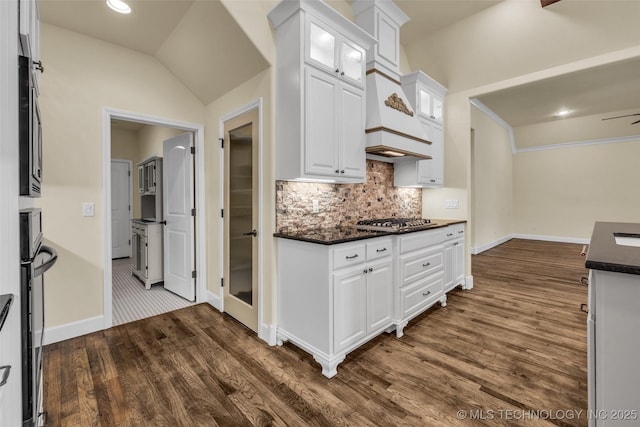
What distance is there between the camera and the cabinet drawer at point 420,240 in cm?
274

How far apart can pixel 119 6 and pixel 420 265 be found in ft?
12.1

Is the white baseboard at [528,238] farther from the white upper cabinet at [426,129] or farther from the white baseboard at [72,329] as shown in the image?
the white baseboard at [72,329]

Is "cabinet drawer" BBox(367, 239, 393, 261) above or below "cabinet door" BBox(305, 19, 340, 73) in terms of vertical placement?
below

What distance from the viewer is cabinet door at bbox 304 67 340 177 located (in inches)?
92.0

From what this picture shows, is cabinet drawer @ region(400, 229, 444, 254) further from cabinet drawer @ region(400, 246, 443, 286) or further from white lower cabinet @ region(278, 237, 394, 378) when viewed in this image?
white lower cabinet @ region(278, 237, 394, 378)

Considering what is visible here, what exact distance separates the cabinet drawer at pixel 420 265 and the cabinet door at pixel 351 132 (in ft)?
3.23

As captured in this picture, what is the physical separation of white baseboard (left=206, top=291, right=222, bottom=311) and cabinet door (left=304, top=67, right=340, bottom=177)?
199 centimetres

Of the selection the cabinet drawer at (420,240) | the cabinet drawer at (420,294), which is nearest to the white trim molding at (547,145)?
the cabinet drawer at (420,240)

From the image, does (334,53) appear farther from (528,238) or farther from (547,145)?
(528,238)

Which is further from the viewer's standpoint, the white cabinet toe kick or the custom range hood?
the custom range hood

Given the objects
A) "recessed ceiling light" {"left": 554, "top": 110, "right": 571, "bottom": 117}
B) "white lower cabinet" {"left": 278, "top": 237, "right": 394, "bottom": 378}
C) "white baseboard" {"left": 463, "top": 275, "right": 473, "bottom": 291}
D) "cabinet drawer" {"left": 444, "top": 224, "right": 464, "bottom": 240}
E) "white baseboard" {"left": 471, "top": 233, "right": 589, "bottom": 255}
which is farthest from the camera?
"white baseboard" {"left": 471, "top": 233, "right": 589, "bottom": 255}

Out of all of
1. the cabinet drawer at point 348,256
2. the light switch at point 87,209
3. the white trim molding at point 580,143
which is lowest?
the cabinet drawer at point 348,256

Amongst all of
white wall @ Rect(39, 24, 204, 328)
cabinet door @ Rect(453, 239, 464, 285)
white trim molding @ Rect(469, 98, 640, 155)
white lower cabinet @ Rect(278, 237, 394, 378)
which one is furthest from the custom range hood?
white trim molding @ Rect(469, 98, 640, 155)

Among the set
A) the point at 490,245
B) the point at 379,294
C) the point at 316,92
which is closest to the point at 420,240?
the point at 379,294
